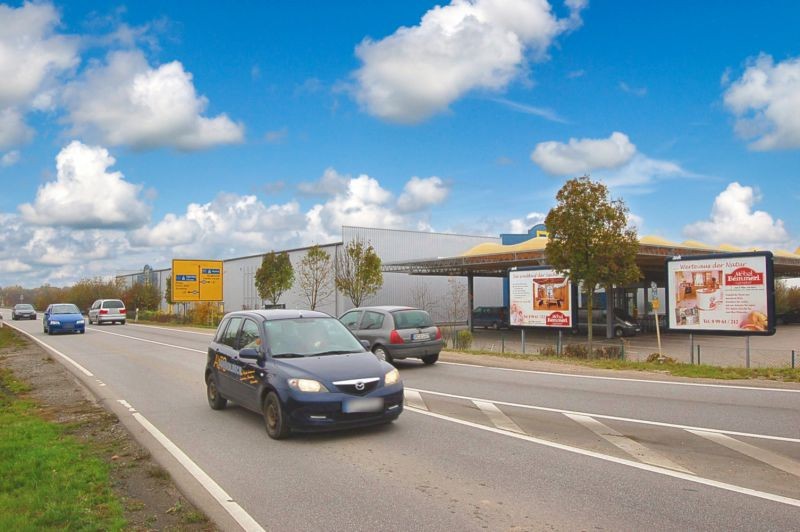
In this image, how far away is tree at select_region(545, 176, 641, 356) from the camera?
19.7 m

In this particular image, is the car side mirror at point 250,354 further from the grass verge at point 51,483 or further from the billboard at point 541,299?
the billboard at point 541,299

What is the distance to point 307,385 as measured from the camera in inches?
302

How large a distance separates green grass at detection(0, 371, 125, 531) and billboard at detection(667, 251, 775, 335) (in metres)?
17.2

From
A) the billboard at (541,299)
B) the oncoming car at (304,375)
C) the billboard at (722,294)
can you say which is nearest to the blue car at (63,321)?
the billboard at (541,299)

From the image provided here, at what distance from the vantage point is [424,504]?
5402 millimetres

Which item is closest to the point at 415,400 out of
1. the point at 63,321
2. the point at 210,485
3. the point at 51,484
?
the point at 210,485

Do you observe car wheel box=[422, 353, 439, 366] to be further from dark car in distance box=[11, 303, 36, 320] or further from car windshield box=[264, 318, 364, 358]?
dark car in distance box=[11, 303, 36, 320]

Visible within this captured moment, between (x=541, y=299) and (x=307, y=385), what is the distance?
64.5ft

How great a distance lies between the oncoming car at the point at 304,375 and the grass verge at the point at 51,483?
2.05m

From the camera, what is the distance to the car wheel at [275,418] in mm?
7809

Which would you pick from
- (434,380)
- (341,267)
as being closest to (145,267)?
(341,267)

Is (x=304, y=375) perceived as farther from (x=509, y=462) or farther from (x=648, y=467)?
(x=648, y=467)

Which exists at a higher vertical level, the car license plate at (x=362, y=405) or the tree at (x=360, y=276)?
the tree at (x=360, y=276)

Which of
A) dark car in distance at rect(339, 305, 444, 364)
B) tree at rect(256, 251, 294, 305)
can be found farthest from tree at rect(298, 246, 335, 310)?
dark car in distance at rect(339, 305, 444, 364)
